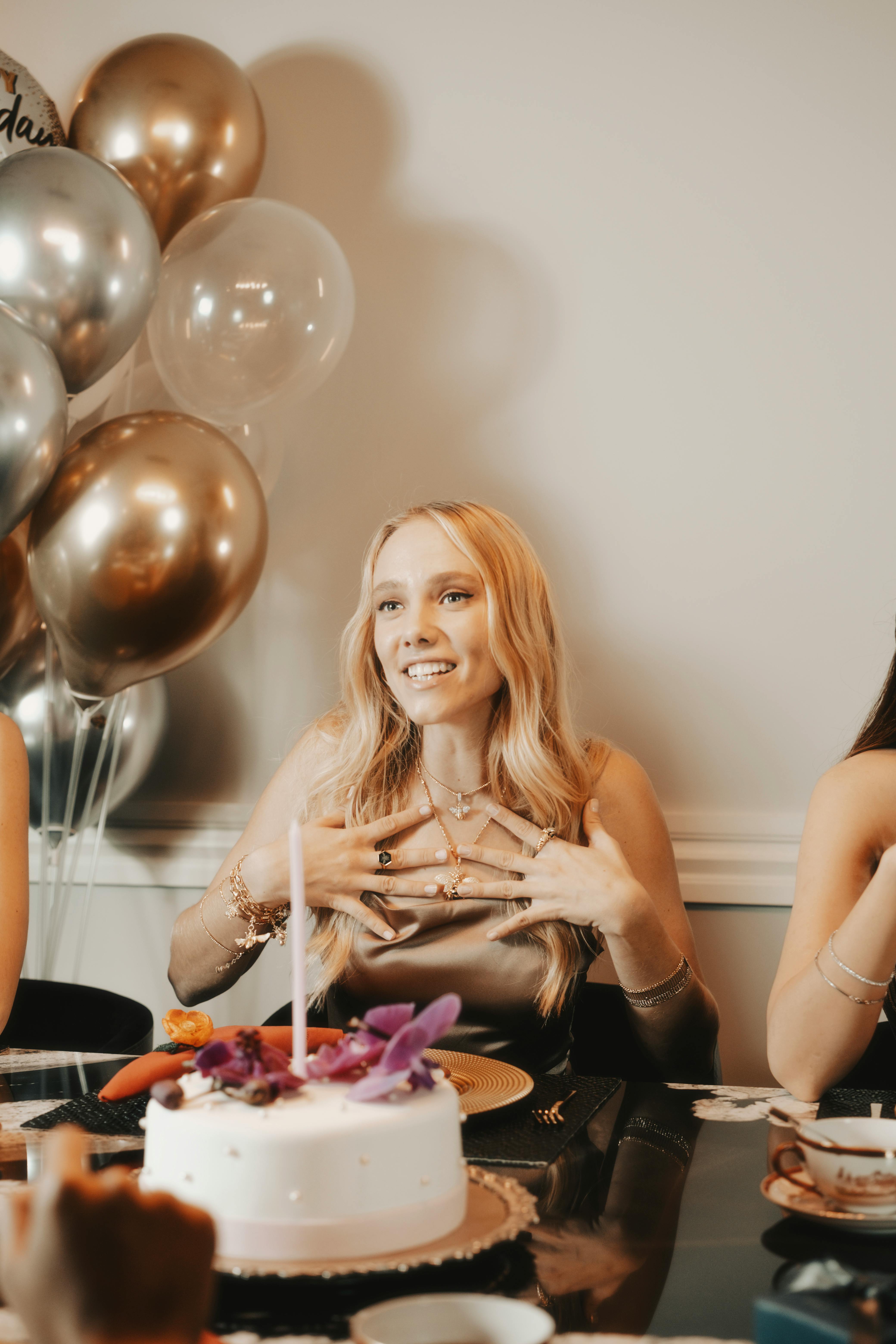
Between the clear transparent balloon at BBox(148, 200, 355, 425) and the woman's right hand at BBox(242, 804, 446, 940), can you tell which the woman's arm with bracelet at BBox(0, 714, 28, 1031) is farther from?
the clear transparent balloon at BBox(148, 200, 355, 425)

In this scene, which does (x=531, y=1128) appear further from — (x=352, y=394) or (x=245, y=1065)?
(x=352, y=394)

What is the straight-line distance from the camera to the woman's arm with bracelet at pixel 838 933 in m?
1.28

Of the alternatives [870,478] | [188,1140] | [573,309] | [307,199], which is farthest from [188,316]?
[188,1140]

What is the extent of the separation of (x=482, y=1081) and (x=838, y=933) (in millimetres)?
467

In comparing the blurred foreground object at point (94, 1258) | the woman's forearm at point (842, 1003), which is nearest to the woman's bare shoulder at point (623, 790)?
the woman's forearm at point (842, 1003)

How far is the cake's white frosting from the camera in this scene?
72 centimetres

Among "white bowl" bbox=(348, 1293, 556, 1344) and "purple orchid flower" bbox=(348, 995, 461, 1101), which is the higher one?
"purple orchid flower" bbox=(348, 995, 461, 1101)

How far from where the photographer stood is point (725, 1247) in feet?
2.75

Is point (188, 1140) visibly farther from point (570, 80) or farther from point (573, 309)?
point (570, 80)

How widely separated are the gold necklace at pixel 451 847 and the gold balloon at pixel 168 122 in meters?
1.18

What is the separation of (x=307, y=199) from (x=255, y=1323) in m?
2.26

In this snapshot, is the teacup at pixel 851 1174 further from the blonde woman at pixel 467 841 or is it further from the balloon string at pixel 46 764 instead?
the balloon string at pixel 46 764

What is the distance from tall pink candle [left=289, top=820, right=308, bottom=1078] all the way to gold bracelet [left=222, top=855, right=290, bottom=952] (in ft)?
2.84

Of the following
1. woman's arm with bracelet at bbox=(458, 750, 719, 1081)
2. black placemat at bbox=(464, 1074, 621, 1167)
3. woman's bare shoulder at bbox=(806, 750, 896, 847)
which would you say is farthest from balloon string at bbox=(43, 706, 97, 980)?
woman's bare shoulder at bbox=(806, 750, 896, 847)
